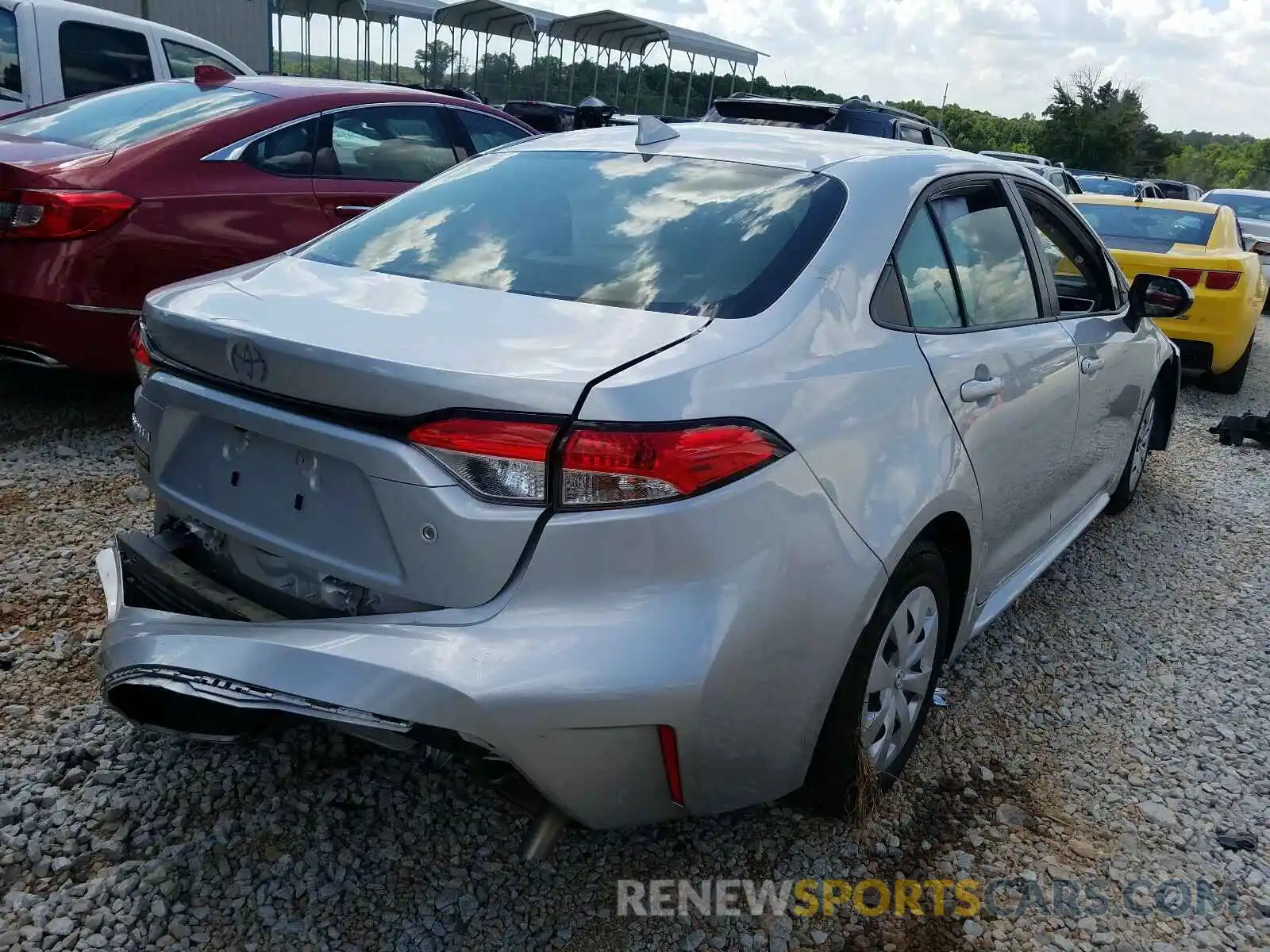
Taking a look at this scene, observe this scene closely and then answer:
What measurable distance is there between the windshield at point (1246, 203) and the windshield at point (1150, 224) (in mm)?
7645

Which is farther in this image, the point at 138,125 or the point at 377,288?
the point at 138,125

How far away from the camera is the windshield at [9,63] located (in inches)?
277

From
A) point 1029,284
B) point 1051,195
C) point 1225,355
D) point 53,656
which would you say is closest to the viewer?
point 53,656

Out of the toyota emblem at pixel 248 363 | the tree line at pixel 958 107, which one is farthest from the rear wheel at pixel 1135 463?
the tree line at pixel 958 107

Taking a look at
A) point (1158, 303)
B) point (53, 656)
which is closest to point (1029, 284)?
point (1158, 303)

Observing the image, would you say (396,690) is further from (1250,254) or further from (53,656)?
(1250,254)

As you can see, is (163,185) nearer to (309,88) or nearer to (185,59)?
(309,88)

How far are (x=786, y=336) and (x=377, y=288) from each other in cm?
89

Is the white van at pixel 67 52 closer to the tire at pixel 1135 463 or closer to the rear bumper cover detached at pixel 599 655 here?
the tire at pixel 1135 463

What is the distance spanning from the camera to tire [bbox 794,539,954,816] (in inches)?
89.5

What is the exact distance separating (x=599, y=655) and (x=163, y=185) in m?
3.48

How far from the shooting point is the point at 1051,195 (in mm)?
3674

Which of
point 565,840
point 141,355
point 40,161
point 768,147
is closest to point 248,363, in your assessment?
point 141,355

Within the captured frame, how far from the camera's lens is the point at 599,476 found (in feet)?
6.00
